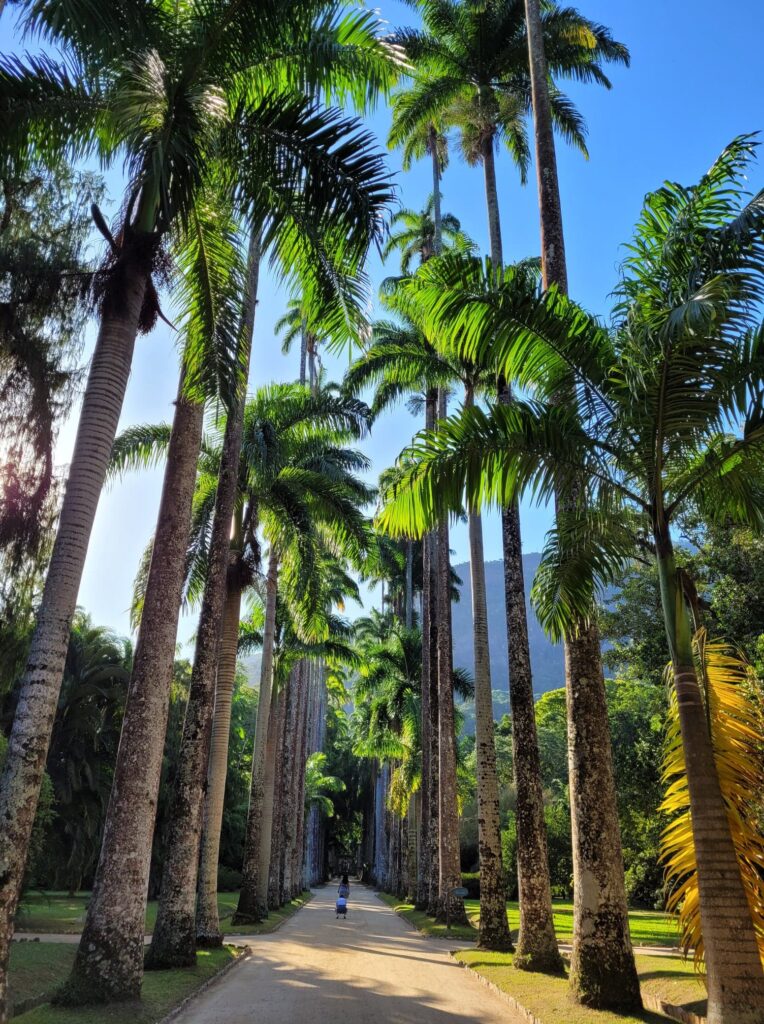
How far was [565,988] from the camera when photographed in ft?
30.1

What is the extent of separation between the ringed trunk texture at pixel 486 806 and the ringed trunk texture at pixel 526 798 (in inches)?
64.4

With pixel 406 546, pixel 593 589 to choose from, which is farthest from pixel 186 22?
pixel 406 546

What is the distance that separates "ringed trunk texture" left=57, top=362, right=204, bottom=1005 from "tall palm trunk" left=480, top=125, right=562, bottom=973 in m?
4.72

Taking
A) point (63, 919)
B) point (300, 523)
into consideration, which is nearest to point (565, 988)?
point (300, 523)

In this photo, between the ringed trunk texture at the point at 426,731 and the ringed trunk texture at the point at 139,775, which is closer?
the ringed trunk texture at the point at 139,775

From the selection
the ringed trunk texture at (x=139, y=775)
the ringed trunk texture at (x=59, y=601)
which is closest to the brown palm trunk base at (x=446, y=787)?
the ringed trunk texture at (x=139, y=775)

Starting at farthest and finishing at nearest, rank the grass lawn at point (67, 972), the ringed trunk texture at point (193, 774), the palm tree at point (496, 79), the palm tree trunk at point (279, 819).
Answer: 1. the palm tree trunk at point (279, 819)
2. the palm tree at point (496, 79)
3. the ringed trunk texture at point (193, 774)
4. the grass lawn at point (67, 972)

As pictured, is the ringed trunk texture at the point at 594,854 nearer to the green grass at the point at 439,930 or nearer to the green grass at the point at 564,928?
the green grass at the point at 564,928

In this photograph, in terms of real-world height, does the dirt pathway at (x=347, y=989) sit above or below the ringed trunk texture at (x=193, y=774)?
below

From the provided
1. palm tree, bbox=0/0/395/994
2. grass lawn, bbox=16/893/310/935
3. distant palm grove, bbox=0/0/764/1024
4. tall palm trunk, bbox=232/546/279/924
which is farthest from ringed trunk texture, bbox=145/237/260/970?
tall palm trunk, bbox=232/546/279/924

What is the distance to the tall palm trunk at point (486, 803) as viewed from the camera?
14.4 m

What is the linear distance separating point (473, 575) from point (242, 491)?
6.15m

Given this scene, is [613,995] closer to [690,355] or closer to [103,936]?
[103,936]

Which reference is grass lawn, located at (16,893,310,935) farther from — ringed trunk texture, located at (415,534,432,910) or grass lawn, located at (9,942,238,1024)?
ringed trunk texture, located at (415,534,432,910)
